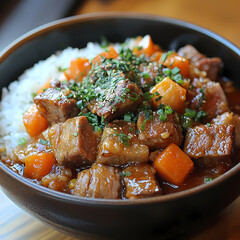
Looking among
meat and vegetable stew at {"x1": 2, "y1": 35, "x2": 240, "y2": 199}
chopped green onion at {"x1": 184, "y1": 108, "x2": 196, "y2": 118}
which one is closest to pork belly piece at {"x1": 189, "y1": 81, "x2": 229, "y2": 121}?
meat and vegetable stew at {"x1": 2, "y1": 35, "x2": 240, "y2": 199}

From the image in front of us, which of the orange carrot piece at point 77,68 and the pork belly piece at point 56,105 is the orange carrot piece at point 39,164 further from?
the orange carrot piece at point 77,68

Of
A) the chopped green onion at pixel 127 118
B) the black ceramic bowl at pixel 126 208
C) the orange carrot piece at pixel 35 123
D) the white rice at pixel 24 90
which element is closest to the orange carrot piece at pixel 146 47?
the white rice at pixel 24 90

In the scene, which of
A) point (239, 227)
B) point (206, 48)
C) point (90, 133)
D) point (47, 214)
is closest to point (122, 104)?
point (90, 133)

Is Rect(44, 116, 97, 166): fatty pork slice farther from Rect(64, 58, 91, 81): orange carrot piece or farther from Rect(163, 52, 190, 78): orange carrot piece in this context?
Rect(163, 52, 190, 78): orange carrot piece

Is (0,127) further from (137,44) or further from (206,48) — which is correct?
(206,48)

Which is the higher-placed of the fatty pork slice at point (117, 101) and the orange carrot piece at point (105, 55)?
the orange carrot piece at point (105, 55)

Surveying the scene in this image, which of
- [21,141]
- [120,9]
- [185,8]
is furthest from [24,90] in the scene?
[185,8]
